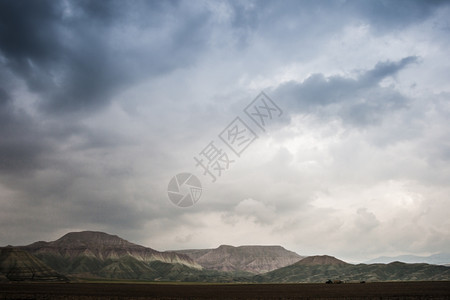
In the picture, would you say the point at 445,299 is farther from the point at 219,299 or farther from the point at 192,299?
the point at 192,299

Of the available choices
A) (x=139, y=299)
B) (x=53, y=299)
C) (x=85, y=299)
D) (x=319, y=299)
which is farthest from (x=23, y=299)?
(x=319, y=299)

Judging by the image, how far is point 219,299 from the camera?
71.2 meters

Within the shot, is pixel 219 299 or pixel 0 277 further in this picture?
pixel 0 277

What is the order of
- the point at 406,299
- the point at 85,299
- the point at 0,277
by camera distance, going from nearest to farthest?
1. the point at 406,299
2. the point at 85,299
3. the point at 0,277

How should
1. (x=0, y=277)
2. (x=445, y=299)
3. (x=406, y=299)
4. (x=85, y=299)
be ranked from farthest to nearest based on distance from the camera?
1. (x=0, y=277)
2. (x=85, y=299)
3. (x=406, y=299)
4. (x=445, y=299)

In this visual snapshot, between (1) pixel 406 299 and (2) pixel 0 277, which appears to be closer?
(1) pixel 406 299

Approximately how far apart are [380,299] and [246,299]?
2402cm

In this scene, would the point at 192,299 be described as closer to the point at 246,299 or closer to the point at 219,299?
the point at 219,299

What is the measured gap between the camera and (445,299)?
196ft

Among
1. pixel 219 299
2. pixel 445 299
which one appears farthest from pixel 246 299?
pixel 445 299

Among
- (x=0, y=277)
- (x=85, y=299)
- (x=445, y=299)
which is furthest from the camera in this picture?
(x=0, y=277)

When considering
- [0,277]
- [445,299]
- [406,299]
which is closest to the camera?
[445,299]

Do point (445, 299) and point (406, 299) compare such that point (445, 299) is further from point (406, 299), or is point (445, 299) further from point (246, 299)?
point (246, 299)

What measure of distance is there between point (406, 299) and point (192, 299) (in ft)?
127
